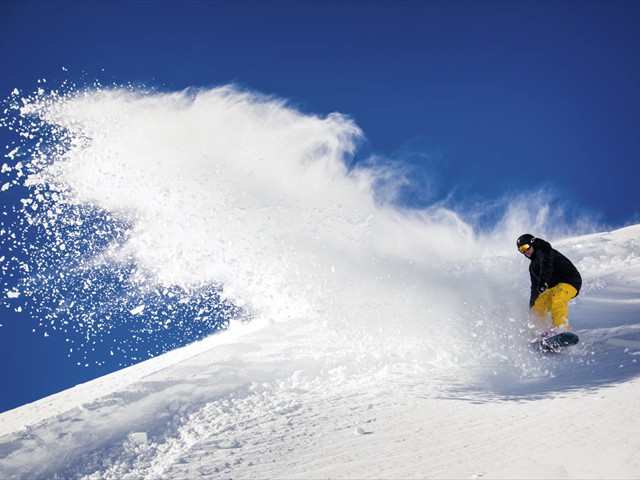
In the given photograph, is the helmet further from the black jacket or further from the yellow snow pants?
the yellow snow pants

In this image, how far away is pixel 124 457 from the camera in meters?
4.09

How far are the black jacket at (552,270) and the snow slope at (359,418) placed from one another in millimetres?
739

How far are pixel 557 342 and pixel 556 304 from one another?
1081 mm

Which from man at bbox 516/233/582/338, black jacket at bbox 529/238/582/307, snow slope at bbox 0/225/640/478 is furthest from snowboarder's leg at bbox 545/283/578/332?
snow slope at bbox 0/225/640/478

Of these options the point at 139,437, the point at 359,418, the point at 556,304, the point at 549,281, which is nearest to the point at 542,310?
the point at 549,281

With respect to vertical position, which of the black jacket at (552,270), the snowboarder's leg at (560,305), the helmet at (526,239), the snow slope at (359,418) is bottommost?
the snow slope at (359,418)

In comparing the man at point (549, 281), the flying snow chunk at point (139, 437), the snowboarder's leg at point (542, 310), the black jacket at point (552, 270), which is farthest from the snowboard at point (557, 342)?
the flying snow chunk at point (139, 437)

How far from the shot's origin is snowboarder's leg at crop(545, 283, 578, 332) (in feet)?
21.2

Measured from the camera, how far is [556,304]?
6.69m

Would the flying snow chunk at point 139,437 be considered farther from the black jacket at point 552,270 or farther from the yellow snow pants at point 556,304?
the black jacket at point 552,270

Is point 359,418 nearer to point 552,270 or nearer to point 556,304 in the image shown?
point 556,304

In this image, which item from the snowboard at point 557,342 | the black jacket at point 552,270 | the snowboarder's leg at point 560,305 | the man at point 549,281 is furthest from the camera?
the black jacket at point 552,270

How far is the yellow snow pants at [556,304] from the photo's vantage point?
6527 mm

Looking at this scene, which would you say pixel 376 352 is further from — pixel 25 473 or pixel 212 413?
pixel 25 473
